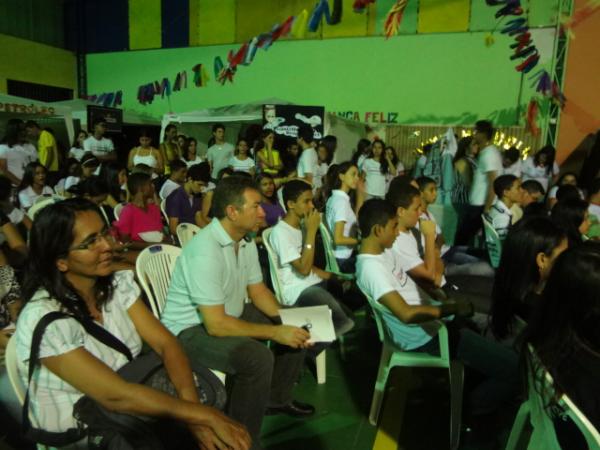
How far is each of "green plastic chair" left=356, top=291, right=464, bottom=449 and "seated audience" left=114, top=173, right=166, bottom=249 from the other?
2412mm

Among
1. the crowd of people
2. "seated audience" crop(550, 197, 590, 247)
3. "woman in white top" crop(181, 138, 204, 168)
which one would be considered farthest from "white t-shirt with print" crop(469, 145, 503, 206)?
"woman in white top" crop(181, 138, 204, 168)

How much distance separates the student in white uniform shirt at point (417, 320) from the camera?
217 centimetres

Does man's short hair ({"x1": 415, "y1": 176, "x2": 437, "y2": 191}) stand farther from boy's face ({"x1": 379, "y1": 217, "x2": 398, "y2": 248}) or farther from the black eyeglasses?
the black eyeglasses

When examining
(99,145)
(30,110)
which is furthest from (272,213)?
(30,110)

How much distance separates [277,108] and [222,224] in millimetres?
6714

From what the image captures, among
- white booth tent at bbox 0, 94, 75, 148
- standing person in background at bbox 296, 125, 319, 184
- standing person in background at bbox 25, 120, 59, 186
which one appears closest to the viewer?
standing person in background at bbox 296, 125, 319, 184

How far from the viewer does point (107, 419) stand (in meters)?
1.47

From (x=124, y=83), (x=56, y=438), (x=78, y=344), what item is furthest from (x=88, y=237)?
(x=124, y=83)

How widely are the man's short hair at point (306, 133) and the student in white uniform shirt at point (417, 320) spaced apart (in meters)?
6.11

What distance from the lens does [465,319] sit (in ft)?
8.94

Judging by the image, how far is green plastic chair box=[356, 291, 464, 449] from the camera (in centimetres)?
231

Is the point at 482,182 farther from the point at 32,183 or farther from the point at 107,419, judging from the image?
the point at 32,183

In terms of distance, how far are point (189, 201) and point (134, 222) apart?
Result: 0.82 meters

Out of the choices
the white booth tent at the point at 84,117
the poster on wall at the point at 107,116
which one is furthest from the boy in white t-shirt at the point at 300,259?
the white booth tent at the point at 84,117
